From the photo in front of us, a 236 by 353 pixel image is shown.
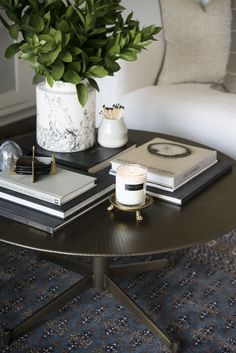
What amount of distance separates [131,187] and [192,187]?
0.62 ft

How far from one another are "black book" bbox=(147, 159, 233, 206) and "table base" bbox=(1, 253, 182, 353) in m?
0.28

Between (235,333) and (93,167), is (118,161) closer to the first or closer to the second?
(93,167)

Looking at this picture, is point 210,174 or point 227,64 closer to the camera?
point 210,174

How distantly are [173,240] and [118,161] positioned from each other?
1.06ft

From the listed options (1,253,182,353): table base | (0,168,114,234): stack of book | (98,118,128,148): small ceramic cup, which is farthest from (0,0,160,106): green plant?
(1,253,182,353): table base

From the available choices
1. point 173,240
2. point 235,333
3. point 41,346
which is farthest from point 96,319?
point 173,240

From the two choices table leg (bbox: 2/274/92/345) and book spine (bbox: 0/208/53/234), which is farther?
table leg (bbox: 2/274/92/345)

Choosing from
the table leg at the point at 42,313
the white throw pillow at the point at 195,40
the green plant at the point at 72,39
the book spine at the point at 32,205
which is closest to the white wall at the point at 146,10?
the white throw pillow at the point at 195,40

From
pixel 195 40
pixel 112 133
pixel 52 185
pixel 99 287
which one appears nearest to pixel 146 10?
pixel 195 40

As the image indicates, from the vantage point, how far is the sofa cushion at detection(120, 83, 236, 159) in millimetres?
1988

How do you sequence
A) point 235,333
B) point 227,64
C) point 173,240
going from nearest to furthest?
point 173,240 → point 235,333 → point 227,64

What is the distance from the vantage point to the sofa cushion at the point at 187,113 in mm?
1988

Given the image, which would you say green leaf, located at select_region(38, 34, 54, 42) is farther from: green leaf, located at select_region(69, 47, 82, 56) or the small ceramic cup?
the small ceramic cup

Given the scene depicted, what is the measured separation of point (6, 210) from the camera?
114 centimetres
